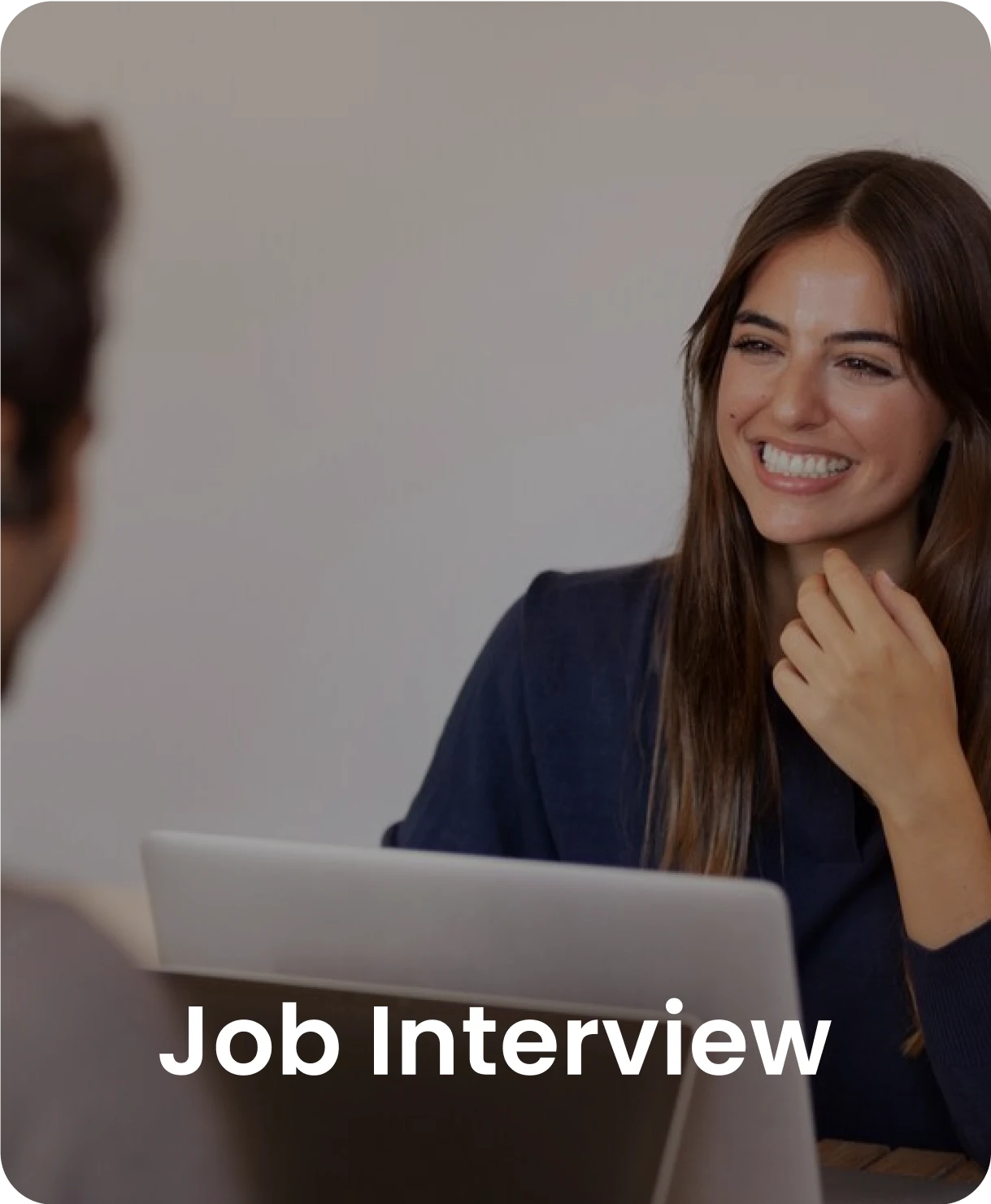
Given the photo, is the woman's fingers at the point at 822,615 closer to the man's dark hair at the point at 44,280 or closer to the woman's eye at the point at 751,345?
the woman's eye at the point at 751,345

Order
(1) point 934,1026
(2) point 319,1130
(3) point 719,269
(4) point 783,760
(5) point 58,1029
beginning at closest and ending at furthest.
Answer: (5) point 58,1029 < (2) point 319,1130 < (1) point 934,1026 < (4) point 783,760 < (3) point 719,269

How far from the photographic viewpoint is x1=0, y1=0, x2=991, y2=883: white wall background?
2.28 metres

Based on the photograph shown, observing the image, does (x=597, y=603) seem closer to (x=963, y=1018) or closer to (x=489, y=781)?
(x=489, y=781)

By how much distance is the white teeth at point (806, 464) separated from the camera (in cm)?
172

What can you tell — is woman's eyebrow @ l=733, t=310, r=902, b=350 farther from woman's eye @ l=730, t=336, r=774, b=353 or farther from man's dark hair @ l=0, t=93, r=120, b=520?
man's dark hair @ l=0, t=93, r=120, b=520

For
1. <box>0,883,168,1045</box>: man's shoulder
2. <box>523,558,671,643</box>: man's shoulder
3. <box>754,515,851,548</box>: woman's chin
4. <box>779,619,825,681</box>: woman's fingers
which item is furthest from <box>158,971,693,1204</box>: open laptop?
<box>523,558,671,643</box>: man's shoulder

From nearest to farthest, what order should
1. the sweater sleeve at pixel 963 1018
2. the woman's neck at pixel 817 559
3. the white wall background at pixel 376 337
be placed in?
1. the sweater sleeve at pixel 963 1018
2. the woman's neck at pixel 817 559
3. the white wall background at pixel 376 337

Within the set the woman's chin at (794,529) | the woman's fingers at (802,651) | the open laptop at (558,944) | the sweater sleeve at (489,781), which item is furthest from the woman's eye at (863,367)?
the open laptop at (558,944)

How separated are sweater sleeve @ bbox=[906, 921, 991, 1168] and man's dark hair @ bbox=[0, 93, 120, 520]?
1257 mm

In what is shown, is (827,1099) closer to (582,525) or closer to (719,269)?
(582,525)

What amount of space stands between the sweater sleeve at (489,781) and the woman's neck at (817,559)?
0.93 feet

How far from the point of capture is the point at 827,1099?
1.67 metres

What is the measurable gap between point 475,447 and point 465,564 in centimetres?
17

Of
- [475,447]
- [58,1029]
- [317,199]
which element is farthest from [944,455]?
[58,1029]
